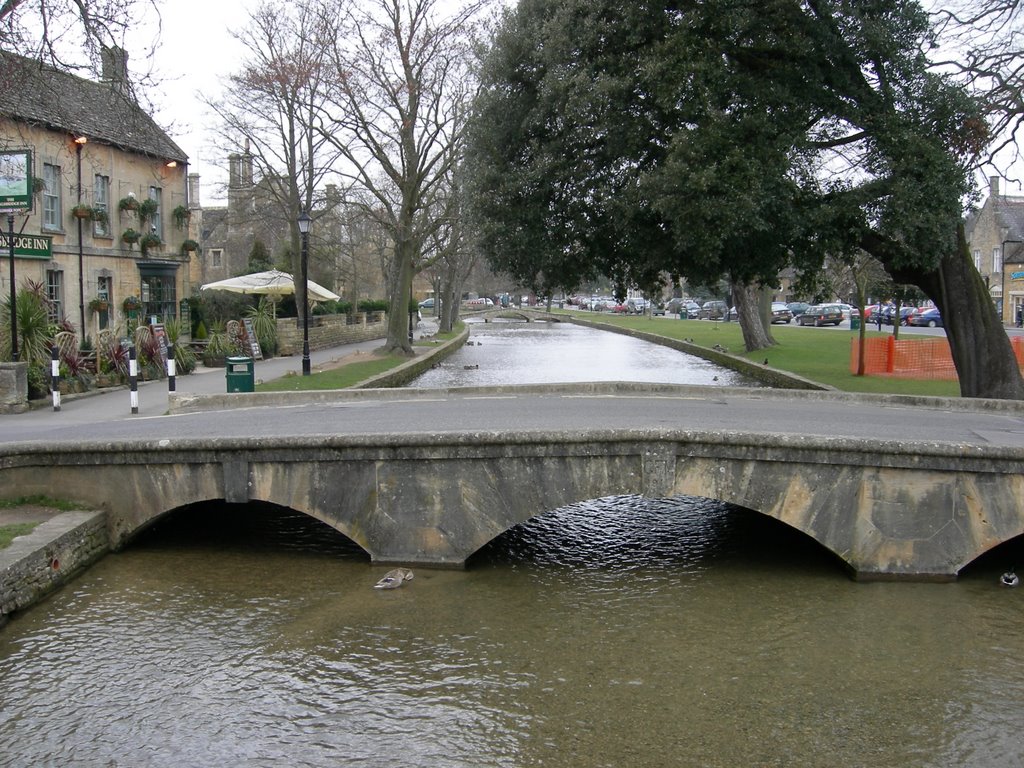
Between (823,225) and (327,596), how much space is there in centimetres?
1173

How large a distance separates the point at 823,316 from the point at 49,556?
2214 inches

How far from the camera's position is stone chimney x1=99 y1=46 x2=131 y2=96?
12.9 metres

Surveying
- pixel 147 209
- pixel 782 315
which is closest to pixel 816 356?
pixel 147 209

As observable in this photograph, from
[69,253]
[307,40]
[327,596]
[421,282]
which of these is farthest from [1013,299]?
[421,282]

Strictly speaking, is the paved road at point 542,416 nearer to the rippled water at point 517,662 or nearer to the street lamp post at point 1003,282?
the rippled water at point 517,662

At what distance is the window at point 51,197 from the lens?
2588cm

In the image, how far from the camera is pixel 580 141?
61.8 ft

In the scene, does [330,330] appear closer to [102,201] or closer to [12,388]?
[102,201]

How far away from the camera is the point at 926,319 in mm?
55719

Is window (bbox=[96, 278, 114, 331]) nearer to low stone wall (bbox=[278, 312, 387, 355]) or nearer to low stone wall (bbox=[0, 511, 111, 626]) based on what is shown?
low stone wall (bbox=[278, 312, 387, 355])

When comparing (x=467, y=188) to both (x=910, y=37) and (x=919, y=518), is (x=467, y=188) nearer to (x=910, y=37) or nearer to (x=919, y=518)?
(x=910, y=37)

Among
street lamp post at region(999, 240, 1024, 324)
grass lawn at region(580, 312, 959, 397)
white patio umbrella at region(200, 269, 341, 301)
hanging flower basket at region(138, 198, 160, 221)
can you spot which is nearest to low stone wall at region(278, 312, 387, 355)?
white patio umbrella at region(200, 269, 341, 301)

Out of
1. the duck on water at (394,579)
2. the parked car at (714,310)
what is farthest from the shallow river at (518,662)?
the parked car at (714,310)

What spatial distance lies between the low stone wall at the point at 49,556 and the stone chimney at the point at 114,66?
5862 millimetres
